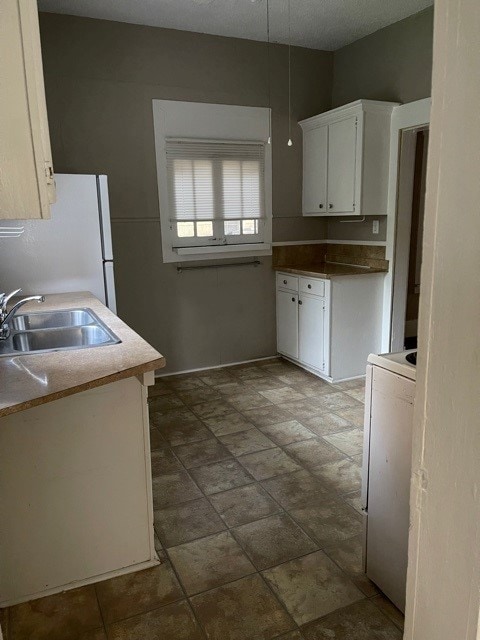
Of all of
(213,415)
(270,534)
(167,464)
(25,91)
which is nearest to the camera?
(25,91)

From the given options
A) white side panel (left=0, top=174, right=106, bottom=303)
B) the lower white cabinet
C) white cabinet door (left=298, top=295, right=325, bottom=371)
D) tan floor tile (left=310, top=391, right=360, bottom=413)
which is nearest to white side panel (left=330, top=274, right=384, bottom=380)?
the lower white cabinet

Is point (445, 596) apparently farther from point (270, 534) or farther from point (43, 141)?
point (270, 534)

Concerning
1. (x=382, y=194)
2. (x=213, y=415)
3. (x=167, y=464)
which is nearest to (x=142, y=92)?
(x=382, y=194)

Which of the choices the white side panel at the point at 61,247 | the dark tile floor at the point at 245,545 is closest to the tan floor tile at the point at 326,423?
the dark tile floor at the point at 245,545

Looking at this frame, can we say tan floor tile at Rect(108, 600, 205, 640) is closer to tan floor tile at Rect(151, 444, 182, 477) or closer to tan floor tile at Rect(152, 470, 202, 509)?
tan floor tile at Rect(152, 470, 202, 509)

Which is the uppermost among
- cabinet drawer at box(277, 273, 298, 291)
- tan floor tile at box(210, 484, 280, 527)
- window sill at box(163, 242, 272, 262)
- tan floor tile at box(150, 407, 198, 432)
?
window sill at box(163, 242, 272, 262)

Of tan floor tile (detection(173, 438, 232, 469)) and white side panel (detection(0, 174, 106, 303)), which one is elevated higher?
white side panel (detection(0, 174, 106, 303))

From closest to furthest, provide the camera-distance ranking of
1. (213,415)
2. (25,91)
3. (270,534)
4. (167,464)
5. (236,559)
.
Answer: (25,91), (236,559), (270,534), (167,464), (213,415)

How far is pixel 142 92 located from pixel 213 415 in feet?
8.71

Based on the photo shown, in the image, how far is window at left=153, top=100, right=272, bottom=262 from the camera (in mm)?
4023

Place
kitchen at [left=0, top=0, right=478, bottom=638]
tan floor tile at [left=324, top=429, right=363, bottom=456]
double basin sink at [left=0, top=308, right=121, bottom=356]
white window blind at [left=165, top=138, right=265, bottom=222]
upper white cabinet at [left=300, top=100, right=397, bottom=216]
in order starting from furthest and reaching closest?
white window blind at [left=165, top=138, right=265, bottom=222]
upper white cabinet at [left=300, top=100, right=397, bottom=216]
tan floor tile at [left=324, top=429, right=363, bottom=456]
double basin sink at [left=0, top=308, right=121, bottom=356]
kitchen at [left=0, top=0, right=478, bottom=638]

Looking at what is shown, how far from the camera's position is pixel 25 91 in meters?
1.05

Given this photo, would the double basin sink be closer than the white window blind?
Yes

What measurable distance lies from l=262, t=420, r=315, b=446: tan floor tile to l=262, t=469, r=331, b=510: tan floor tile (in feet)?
1.28
